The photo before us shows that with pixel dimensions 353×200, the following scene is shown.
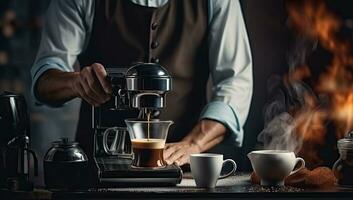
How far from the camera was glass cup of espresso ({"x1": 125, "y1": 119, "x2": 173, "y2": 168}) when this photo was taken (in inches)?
80.5

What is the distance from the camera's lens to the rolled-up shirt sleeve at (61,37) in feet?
7.54

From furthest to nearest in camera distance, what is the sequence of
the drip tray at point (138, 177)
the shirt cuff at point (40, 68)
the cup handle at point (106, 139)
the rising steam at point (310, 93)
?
the rising steam at point (310, 93), the shirt cuff at point (40, 68), the cup handle at point (106, 139), the drip tray at point (138, 177)

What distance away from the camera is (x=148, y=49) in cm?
232

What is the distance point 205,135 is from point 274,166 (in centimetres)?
41

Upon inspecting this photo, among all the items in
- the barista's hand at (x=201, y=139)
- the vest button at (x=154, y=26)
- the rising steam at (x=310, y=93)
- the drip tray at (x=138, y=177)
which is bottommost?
the drip tray at (x=138, y=177)

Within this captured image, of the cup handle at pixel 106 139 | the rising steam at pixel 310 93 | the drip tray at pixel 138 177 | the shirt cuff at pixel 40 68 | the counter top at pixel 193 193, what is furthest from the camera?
the rising steam at pixel 310 93

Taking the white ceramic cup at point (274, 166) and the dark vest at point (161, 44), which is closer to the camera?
the white ceramic cup at point (274, 166)

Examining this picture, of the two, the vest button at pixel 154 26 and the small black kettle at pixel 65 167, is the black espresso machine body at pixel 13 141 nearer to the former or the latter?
the small black kettle at pixel 65 167

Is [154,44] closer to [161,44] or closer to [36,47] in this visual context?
[161,44]

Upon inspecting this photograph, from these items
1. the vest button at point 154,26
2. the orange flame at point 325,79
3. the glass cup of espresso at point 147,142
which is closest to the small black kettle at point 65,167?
the glass cup of espresso at point 147,142

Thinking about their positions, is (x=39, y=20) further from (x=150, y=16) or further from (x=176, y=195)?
(x=176, y=195)

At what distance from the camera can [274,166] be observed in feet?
6.61

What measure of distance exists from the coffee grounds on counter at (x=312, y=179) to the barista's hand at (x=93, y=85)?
1.99 feet

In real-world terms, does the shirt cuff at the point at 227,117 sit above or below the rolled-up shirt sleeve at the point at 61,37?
below
